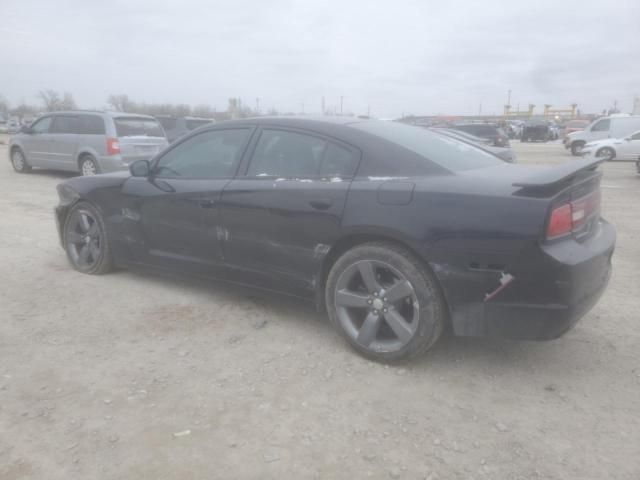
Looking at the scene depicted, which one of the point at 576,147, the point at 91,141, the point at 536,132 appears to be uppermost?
the point at 91,141

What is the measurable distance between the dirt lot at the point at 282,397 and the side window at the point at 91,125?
301 inches

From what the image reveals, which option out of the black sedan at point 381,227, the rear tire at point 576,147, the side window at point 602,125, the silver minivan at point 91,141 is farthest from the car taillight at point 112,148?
the side window at point 602,125

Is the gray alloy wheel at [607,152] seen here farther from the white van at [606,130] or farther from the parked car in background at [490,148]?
the parked car in background at [490,148]

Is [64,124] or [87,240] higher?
[64,124]

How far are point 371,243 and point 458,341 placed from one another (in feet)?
3.15

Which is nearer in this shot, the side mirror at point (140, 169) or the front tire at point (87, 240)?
the side mirror at point (140, 169)

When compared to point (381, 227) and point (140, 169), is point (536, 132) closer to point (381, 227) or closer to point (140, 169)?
point (140, 169)

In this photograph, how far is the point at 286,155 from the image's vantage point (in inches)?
139

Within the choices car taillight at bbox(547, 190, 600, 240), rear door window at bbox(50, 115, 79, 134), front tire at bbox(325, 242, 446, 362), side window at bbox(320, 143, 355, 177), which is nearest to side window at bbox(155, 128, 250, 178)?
side window at bbox(320, 143, 355, 177)

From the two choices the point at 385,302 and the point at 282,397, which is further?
the point at 385,302

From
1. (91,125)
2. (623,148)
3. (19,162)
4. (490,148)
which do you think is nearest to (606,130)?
(623,148)

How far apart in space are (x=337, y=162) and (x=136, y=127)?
30.2 feet

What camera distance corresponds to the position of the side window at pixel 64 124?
11.6m

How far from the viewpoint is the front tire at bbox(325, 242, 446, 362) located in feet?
9.57
